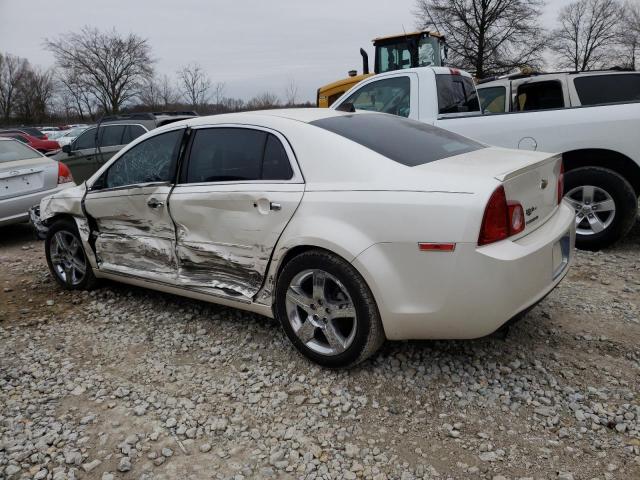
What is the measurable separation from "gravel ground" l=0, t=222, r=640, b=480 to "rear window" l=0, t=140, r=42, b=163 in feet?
12.0

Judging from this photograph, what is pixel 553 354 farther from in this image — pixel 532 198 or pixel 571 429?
pixel 532 198

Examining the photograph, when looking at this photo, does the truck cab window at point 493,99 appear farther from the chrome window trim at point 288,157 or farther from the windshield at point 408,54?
the chrome window trim at point 288,157

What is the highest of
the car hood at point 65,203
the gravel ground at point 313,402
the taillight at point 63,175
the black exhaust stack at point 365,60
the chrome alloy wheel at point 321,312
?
the black exhaust stack at point 365,60

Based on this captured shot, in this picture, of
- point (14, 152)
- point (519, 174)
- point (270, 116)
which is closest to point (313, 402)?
point (519, 174)

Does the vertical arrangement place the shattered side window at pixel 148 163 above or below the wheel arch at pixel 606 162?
above

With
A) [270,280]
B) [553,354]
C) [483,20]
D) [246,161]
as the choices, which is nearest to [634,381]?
[553,354]

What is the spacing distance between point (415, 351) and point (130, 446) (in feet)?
5.60

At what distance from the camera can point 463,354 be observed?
308 cm

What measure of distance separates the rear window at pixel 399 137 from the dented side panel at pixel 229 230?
0.50 m

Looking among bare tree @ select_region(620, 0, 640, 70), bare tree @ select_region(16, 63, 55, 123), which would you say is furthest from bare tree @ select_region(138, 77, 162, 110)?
bare tree @ select_region(620, 0, 640, 70)

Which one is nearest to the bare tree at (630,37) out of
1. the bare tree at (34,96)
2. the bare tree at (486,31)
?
the bare tree at (486,31)

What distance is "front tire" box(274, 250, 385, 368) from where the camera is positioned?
271 centimetres

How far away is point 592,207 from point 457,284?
3184 millimetres

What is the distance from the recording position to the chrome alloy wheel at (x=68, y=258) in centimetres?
453
